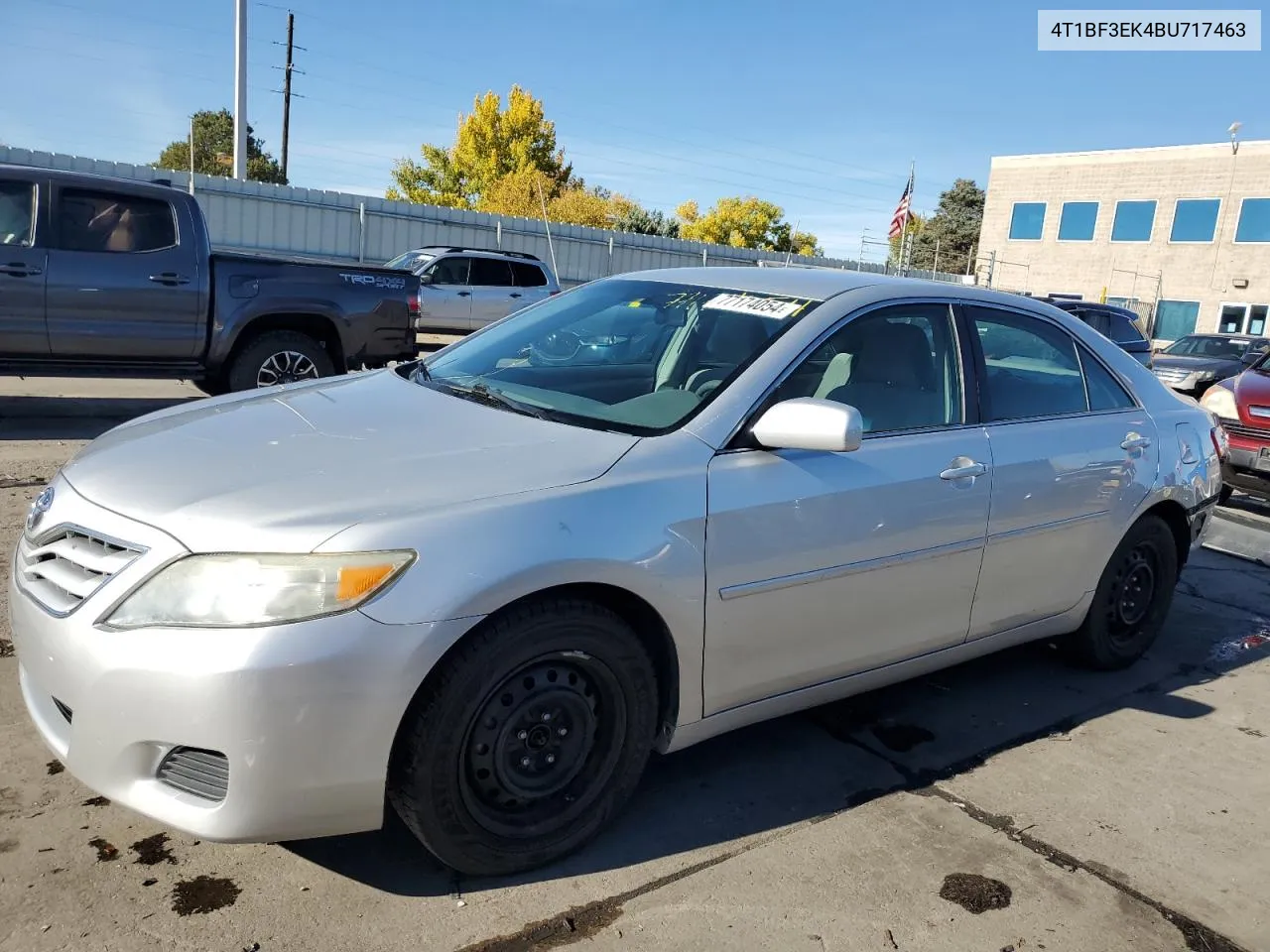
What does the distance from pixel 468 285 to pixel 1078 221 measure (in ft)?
102

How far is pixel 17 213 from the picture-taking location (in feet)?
24.6

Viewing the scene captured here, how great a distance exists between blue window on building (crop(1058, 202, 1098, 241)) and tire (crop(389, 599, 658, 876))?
42.1 metres

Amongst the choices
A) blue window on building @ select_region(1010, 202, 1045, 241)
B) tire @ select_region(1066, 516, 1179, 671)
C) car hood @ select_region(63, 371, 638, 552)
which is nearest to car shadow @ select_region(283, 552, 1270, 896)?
tire @ select_region(1066, 516, 1179, 671)

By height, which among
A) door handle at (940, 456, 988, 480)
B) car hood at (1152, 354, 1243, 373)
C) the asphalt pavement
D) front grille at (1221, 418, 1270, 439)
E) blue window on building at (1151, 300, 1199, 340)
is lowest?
the asphalt pavement

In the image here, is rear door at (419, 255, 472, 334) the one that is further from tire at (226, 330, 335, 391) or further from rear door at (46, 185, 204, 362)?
rear door at (46, 185, 204, 362)

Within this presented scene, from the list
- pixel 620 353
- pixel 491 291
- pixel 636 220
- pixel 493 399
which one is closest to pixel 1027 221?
pixel 636 220

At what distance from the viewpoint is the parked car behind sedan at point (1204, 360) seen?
16438 millimetres

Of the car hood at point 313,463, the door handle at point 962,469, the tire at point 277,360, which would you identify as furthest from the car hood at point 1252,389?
the tire at point 277,360

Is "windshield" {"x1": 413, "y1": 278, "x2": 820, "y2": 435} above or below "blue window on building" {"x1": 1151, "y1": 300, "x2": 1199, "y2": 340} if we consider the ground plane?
below

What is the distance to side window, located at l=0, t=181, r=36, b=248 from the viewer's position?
24.5ft

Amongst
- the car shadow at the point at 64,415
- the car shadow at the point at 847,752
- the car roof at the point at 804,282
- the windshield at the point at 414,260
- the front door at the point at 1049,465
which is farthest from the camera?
the windshield at the point at 414,260

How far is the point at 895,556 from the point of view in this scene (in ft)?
10.9

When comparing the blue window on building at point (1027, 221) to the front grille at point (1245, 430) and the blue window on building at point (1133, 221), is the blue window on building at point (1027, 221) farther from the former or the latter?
the front grille at point (1245, 430)

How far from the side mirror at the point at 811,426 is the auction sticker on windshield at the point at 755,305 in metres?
0.55
